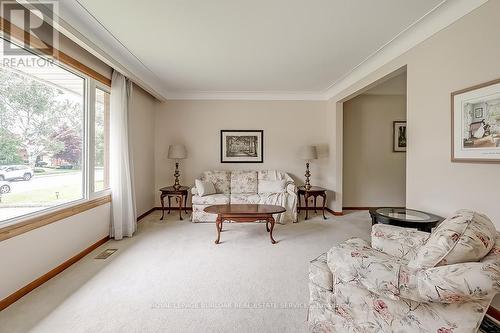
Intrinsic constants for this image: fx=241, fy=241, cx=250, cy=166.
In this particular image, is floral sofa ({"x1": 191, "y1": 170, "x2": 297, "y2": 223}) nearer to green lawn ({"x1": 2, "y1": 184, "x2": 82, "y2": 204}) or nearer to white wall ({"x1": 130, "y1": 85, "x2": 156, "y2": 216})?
white wall ({"x1": 130, "y1": 85, "x2": 156, "y2": 216})

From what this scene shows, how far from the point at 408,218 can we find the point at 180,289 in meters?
2.29

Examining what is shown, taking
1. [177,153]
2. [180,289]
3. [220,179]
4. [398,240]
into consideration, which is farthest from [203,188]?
[398,240]

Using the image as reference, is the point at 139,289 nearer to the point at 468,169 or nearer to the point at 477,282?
the point at 477,282

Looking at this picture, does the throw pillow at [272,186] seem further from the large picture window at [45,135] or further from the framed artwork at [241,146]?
the large picture window at [45,135]

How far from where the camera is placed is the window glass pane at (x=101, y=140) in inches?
133

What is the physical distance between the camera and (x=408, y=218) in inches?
92.2

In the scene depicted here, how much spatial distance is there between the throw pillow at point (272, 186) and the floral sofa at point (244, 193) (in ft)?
0.15

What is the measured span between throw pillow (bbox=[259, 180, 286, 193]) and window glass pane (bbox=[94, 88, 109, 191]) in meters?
2.78

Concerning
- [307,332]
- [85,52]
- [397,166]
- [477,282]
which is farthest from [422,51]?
[85,52]

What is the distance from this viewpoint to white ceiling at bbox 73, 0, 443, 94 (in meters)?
2.25

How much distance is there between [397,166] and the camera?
5.49m

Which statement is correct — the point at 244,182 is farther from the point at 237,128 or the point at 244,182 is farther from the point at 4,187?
the point at 4,187

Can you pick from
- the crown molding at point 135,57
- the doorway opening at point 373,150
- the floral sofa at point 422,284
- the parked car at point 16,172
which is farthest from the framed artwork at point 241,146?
the floral sofa at point 422,284

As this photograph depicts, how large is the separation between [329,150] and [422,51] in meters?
2.91
